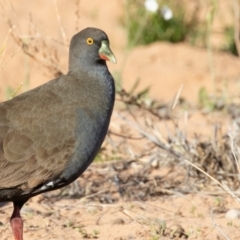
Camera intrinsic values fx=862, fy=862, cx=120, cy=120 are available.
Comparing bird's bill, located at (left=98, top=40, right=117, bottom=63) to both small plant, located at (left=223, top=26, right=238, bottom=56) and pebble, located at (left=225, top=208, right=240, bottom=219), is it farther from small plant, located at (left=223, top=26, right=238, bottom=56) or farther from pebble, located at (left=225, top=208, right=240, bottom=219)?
small plant, located at (left=223, top=26, right=238, bottom=56)

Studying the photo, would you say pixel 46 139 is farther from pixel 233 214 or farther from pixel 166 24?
pixel 166 24

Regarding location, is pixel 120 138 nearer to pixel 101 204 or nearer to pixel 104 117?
pixel 101 204

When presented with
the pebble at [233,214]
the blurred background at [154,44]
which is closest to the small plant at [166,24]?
the blurred background at [154,44]

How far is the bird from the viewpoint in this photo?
539 cm

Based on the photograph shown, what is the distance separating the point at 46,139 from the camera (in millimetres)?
5438

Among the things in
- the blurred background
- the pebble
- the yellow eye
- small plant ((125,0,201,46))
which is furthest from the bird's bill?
small plant ((125,0,201,46))

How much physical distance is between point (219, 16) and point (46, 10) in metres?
2.46

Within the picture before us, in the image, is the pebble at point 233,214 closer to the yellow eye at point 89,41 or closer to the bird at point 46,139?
the bird at point 46,139

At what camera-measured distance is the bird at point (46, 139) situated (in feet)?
17.7

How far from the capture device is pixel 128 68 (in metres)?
10.3

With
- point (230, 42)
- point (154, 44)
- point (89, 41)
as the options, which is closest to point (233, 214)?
point (89, 41)

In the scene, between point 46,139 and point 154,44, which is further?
point 154,44

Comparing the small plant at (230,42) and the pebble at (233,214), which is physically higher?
the small plant at (230,42)

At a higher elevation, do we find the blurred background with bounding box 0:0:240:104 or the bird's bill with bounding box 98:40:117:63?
the bird's bill with bounding box 98:40:117:63
